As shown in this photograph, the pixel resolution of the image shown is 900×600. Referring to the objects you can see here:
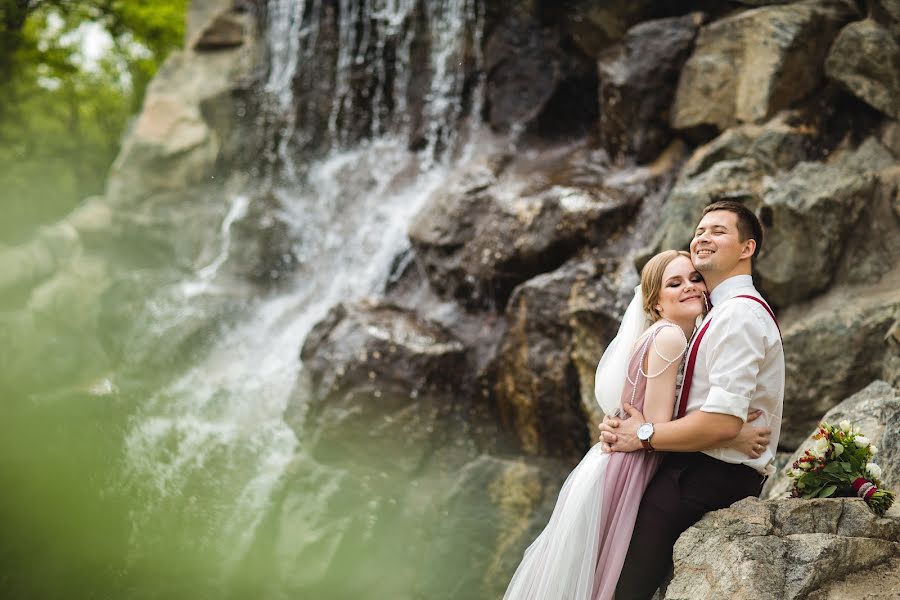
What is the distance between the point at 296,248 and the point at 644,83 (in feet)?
18.1

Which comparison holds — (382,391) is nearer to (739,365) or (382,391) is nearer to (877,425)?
(877,425)

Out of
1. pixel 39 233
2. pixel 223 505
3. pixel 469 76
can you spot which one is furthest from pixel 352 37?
pixel 223 505

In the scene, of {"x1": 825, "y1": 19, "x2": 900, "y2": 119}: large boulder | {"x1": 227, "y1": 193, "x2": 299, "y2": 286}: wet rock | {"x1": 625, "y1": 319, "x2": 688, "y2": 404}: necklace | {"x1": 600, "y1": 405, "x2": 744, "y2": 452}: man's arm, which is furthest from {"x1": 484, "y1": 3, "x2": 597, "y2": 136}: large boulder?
{"x1": 600, "y1": 405, "x2": 744, "y2": 452}: man's arm

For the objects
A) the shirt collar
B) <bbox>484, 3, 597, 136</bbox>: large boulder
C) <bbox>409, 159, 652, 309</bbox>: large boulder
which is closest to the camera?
the shirt collar

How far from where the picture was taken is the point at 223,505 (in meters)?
7.18

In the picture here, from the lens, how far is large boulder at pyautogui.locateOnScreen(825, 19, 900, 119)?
6344mm

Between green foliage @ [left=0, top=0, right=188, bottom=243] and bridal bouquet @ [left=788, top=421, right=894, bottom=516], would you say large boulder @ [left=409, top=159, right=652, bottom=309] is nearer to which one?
bridal bouquet @ [left=788, top=421, right=894, bottom=516]

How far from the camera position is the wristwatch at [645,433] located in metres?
2.88

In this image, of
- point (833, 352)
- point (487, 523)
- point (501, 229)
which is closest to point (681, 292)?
point (833, 352)

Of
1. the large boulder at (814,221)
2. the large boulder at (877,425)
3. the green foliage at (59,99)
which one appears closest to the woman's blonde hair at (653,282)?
the large boulder at (877,425)

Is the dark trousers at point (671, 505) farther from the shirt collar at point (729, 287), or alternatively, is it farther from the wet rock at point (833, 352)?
the wet rock at point (833, 352)

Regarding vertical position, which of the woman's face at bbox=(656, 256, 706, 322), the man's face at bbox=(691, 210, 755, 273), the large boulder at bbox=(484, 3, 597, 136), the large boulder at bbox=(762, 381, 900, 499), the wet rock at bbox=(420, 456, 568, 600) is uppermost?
the large boulder at bbox=(484, 3, 597, 136)

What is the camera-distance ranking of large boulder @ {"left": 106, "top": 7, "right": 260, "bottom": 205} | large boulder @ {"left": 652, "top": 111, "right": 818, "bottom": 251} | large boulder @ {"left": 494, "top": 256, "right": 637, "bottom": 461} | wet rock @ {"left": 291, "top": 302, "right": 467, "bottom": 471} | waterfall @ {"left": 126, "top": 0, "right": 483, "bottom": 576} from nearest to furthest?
large boulder @ {"left": 652, "top": 111, "right": 818, "bottom": 251} → large boulder @ {"left": 494, "top": 256, "right": 637, "bottom": 461} → wet rock @ {"left": 291, "top": 302, "right": 467, "bottom": 471} → waterfall @ {"left": 126, "top": 0, "right": 483, "bottom": 576} → large boulder @ {"left": 106, "top": 7, "right": 260, "bottom": 205}

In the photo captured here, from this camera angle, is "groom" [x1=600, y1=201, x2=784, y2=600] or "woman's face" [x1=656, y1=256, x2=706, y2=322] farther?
"woman's face" [x1=656, y1=256, x2=706, y2=322]
